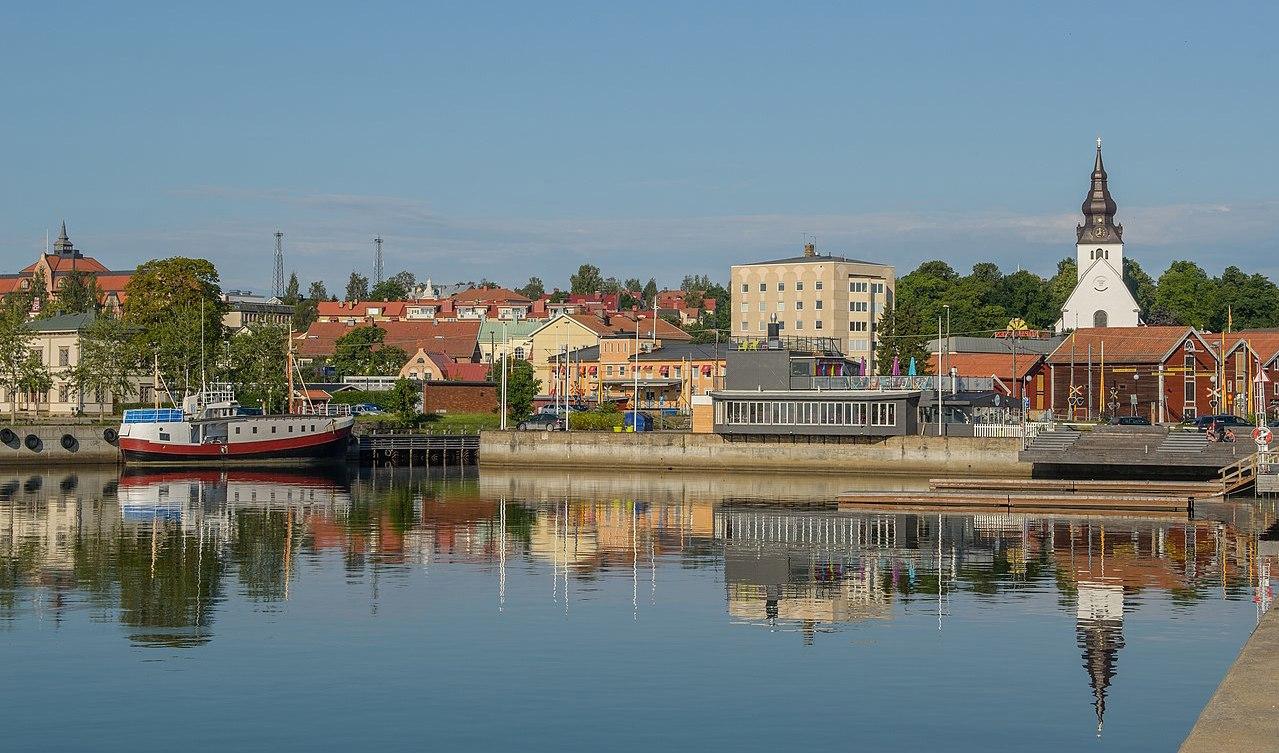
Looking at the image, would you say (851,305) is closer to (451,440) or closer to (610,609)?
(451,440)

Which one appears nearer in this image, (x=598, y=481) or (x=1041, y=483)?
(x=1041, y=483)

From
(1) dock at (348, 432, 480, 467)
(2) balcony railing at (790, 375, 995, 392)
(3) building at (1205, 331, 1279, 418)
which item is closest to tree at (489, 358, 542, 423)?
(1) dock at (348, 432, 480, 467)

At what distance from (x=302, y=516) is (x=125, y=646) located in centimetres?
3202

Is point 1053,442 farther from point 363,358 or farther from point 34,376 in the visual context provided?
point 363,358

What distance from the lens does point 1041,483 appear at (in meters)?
69.9

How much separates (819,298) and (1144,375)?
6000 cm

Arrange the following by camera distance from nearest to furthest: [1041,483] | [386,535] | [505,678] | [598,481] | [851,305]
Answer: [505,678], [386,535], [1041,483], [598,481], [851,305]

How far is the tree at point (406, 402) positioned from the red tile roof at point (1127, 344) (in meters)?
47.5

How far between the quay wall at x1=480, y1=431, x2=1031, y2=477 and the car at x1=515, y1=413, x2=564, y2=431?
8870 mm

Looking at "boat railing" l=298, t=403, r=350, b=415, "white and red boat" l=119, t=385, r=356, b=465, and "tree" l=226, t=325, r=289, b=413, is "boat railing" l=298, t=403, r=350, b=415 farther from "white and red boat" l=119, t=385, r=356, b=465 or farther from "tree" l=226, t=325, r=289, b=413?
"white and red boat" l=119, t=385, r=356, b=465

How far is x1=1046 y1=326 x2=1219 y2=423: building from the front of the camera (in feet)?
378

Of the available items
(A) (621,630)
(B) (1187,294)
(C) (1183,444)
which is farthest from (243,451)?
(B) (1187,294)

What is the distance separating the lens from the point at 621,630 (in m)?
35.0

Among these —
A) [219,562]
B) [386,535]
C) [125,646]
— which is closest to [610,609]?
[125,646]
